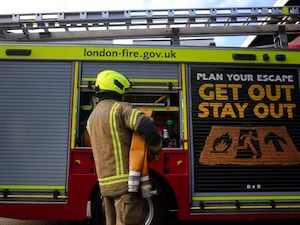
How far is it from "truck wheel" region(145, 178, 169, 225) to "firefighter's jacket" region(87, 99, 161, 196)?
6.28 feet

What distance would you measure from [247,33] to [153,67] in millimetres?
1793

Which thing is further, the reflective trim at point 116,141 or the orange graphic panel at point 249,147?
the orange graphic panel at point 249,147

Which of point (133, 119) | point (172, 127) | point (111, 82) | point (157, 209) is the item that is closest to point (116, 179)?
point (133, 119)

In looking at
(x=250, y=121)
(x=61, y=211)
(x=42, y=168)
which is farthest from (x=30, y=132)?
(x=250, y=121)

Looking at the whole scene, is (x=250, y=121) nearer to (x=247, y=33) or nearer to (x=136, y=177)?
(x=247, y=33)

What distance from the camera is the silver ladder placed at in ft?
17.1

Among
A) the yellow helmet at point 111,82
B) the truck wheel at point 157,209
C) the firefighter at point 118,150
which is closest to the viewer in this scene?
the firefighter at point 118,150

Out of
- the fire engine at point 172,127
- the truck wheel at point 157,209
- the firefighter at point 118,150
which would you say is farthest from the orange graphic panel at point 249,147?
the firefighter at point 118,150

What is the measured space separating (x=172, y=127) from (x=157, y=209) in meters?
1.12

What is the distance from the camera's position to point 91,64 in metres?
4.83

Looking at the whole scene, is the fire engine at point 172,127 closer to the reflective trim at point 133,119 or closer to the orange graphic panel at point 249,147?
the orange graphic panel at point 249,147

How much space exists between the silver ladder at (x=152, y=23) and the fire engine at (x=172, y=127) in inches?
22.5

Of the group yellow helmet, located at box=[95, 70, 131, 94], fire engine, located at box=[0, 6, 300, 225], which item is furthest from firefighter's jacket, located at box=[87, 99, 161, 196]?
fire engine, located at box=[0, 6, 300, 225]

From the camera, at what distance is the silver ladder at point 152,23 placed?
17.1ft
